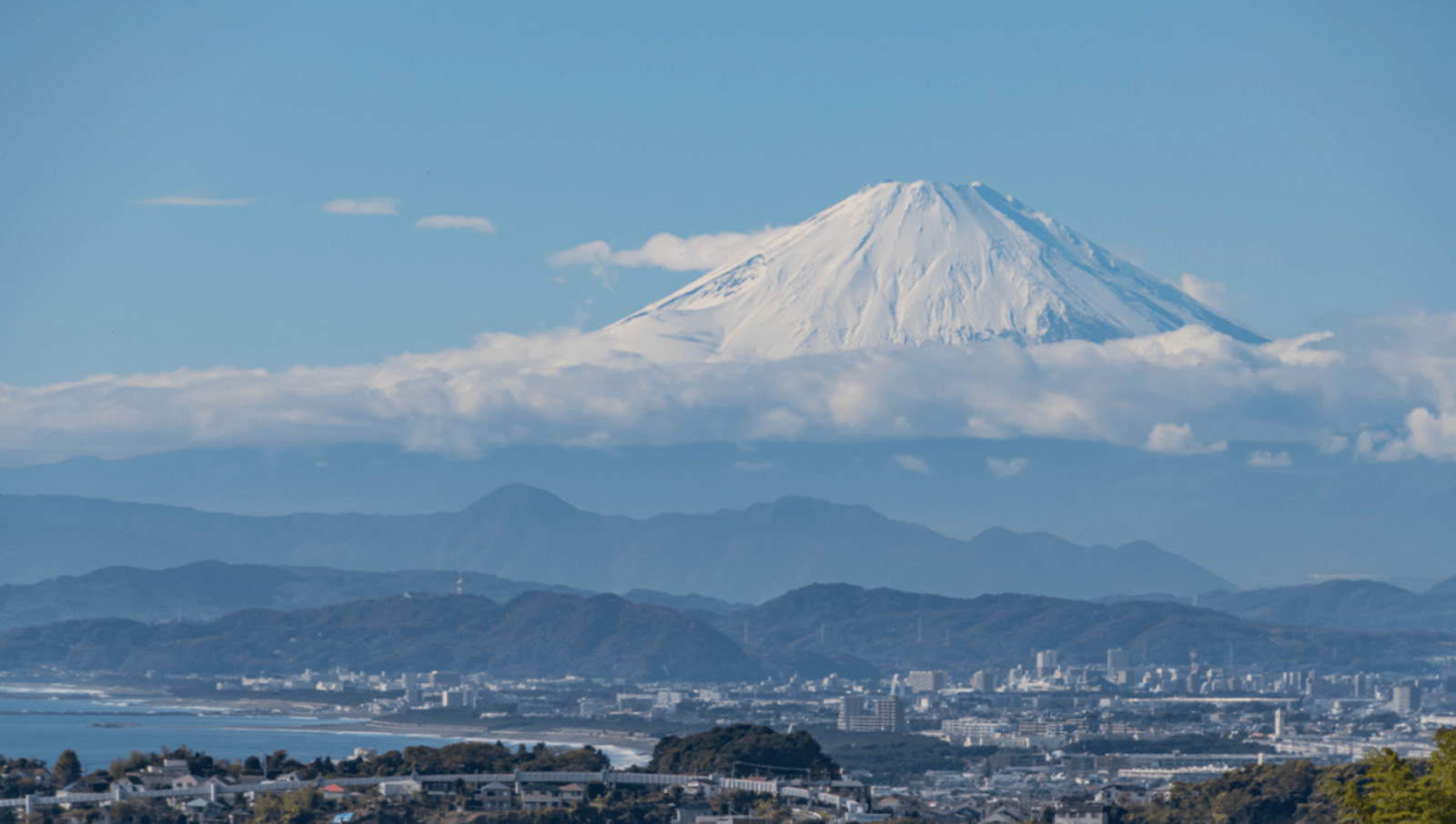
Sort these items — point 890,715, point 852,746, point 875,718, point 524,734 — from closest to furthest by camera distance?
point 852,746, point 524,734, point 890,715, point 875,718

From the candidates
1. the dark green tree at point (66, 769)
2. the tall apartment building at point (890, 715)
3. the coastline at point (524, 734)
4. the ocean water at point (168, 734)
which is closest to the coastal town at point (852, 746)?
the tall apartment building at point (890, 715)

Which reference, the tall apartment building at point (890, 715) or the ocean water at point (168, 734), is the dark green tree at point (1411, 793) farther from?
the tall apartment building at point (890, 715)

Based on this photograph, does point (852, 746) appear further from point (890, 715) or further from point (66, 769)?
point (66, 769)

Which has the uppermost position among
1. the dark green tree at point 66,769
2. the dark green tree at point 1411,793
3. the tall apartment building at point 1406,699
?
the tall apartment building at point 1406,699

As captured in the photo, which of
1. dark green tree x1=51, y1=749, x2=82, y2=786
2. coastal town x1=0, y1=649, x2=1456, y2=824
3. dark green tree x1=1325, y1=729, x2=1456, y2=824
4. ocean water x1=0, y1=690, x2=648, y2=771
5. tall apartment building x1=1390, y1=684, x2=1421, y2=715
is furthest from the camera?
tall apartment building x1=1390, y1=684, x2=1421, y2=715

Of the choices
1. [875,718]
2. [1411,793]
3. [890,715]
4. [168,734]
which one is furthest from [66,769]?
[875,718]

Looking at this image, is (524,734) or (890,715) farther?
(890,715)

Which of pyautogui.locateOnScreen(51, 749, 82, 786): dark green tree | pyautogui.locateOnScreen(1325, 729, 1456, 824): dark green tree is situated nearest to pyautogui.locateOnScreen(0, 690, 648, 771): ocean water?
pyautogui.locateOnScreen(51, 749, 82, 786): dark green tree

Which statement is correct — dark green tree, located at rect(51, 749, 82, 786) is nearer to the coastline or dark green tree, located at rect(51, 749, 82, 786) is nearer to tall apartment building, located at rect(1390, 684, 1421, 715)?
the coastline

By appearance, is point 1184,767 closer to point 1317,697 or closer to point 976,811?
point 976,811
